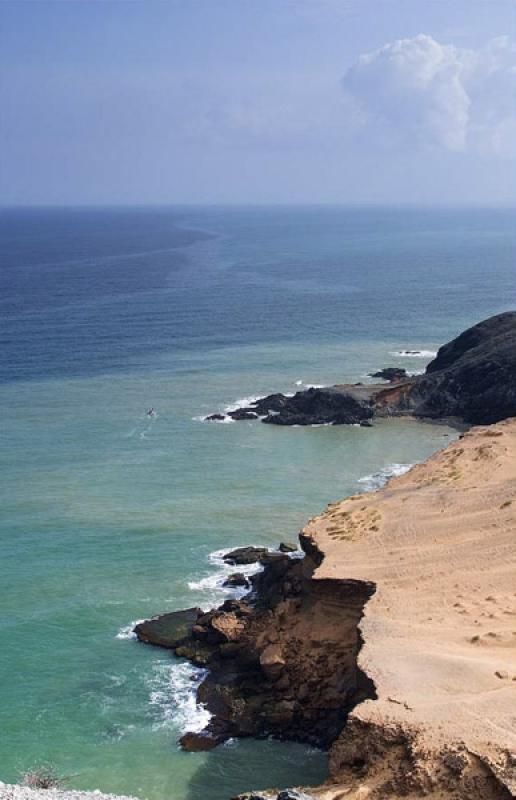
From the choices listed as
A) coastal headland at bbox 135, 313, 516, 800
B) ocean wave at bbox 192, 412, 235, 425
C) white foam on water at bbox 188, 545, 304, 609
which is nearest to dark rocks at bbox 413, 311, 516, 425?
ocean wave at bbox 192, 412, 235, 425

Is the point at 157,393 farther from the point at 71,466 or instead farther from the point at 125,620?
the point at 125,620

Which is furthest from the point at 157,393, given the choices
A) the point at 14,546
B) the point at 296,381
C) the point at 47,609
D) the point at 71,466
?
the point at 47,609

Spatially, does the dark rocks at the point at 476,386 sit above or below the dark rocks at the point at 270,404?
above

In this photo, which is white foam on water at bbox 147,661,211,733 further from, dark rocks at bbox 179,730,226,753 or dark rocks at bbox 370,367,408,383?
dark rocks at bbox 370,367,408,383

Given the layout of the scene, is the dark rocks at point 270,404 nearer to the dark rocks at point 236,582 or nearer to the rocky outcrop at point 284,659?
the dark rocks at point 236,582

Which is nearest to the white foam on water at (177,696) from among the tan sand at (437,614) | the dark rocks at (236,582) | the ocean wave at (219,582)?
the ocean wave at (219,582)
